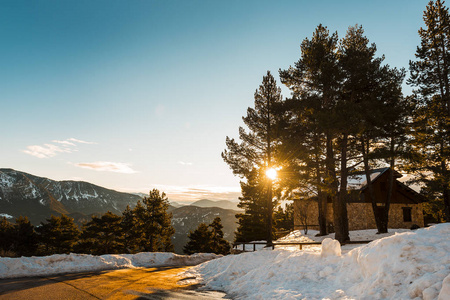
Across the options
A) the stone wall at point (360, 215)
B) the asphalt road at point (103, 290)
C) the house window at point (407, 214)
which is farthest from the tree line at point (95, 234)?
the house window at point (407, 214)

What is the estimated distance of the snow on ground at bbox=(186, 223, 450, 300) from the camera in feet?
18.8

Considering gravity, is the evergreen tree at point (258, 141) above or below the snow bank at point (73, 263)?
above

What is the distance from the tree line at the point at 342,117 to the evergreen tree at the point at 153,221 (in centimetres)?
2304

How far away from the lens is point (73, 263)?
53.0ft

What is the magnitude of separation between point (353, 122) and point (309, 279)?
1037cm

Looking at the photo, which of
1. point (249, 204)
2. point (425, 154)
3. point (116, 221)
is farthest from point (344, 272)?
point (116, 221)

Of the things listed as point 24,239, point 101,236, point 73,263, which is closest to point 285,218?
point 101,236

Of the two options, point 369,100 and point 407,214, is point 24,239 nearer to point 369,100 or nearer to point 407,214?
point 369,100

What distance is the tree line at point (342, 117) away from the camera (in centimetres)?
1733

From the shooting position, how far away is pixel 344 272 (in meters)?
7.79

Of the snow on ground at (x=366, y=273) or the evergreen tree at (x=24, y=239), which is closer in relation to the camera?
the snow on ground at (x=366, y=273)

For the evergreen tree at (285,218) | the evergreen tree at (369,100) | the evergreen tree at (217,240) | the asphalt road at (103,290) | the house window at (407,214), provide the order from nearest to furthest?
the asphalt road at (103,290), the evergreen tree at (369,100), the house window at (407,214), the evergreen tree at (217,240), the evergreen tree at (285,218)

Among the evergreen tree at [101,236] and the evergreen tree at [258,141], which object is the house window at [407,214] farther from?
the evergreen tree at [101,236]

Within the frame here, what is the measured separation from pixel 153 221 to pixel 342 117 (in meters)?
34.5
